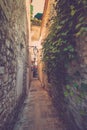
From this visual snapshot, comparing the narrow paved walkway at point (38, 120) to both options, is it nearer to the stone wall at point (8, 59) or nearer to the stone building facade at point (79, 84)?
the stone wall at point (8, 59)

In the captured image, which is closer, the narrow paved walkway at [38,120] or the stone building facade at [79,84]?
the stone building facade at [79,84]

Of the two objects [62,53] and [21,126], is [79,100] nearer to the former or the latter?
[62,53]

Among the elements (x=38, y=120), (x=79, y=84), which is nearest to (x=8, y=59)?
(x=79, y=84)

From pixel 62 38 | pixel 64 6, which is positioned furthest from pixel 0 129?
pixel 64 6

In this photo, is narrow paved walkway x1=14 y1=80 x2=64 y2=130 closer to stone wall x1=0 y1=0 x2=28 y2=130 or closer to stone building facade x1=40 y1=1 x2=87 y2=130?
stone wall x1=0 y1=0 x2=28 y2=130

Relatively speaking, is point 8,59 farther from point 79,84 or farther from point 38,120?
point 38,120

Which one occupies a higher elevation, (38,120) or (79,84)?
(79,84)

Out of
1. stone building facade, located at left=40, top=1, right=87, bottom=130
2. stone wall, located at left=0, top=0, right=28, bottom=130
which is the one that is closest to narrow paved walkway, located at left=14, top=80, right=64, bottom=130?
stone wall, located at left=0, top=0, right=28, bottom=130

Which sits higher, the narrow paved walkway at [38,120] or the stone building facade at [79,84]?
the stone building facade at [79,84]

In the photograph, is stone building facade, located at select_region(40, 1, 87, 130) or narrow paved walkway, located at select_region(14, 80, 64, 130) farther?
narrow paved walkway, located at select_region(14, 80, 64, 130)

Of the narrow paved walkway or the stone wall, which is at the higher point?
the stone wall

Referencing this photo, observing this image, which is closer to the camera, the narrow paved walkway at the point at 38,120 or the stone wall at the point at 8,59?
the stone wall at the point at 8,59

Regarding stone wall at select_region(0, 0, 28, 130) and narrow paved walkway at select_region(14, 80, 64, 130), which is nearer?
stone wall at select_region(0, 0, 28, 130)

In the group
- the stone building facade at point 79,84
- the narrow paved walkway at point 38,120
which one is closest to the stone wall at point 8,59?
the narrow paved walkway at point 38,120
